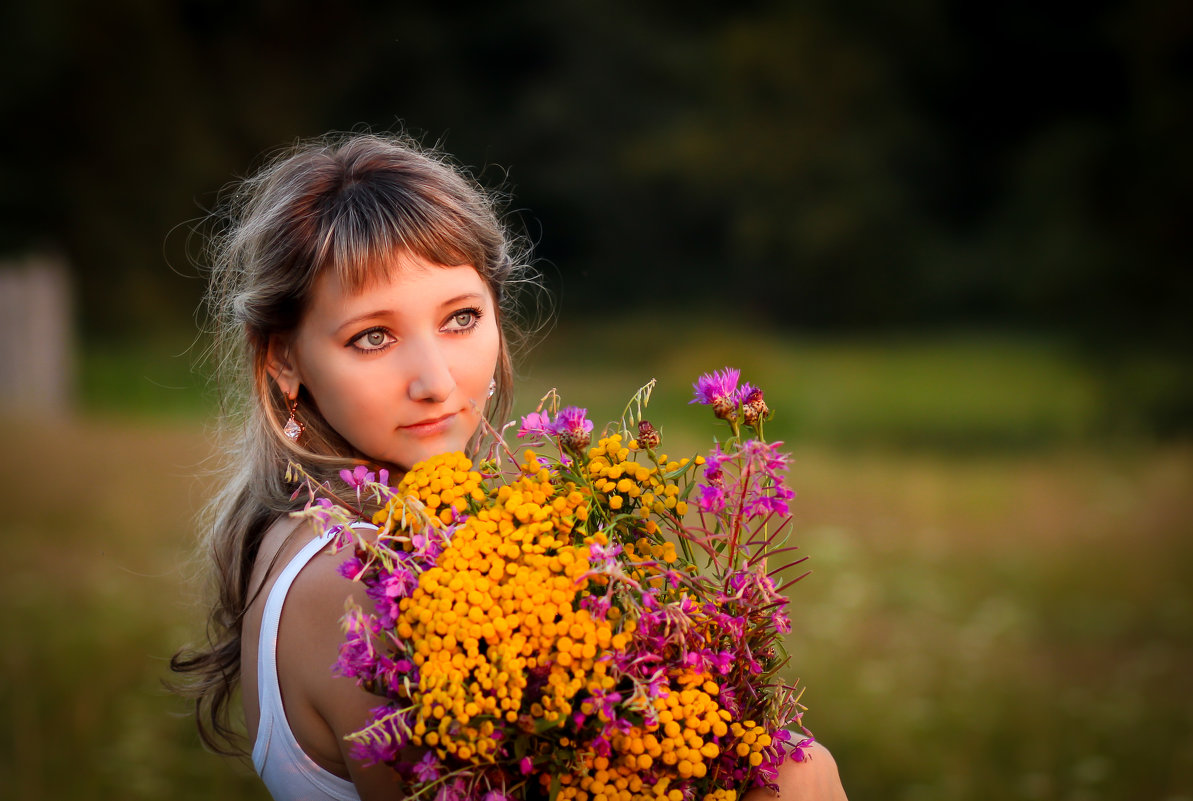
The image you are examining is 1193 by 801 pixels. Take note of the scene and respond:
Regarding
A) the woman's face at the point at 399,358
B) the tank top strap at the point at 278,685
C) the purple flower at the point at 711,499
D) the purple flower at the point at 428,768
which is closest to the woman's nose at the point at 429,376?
the woman's face at the point at 399,358

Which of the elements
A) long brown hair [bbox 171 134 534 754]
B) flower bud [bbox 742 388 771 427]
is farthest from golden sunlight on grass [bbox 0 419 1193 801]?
flower bud [bbox 742 388 771 427]

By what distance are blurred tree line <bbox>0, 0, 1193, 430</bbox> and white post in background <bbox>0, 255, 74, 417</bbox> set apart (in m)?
3.17

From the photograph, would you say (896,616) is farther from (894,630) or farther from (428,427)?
(428,427)

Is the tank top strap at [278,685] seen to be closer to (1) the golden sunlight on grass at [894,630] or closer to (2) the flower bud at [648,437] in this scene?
(2) the flower bud at [648,437]

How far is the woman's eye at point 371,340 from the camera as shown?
1849mm

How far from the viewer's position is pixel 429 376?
181 centimetres

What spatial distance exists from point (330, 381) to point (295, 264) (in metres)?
0.22

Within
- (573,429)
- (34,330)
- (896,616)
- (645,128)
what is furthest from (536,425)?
(645,128)

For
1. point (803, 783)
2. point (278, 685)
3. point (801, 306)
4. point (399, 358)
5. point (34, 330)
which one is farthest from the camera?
point (801, 306)

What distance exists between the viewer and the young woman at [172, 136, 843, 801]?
1.69 m

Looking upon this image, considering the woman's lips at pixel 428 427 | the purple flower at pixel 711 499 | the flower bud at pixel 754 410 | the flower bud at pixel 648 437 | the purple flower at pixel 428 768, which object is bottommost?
the purple flower at pixel 428 768

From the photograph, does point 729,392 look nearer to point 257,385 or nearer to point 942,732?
point 257,385

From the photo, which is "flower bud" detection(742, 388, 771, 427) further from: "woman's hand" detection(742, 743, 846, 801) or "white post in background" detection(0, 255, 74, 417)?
"white post in background" detection(0, 255, 74, 417)

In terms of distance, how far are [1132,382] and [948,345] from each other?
7.83 m
